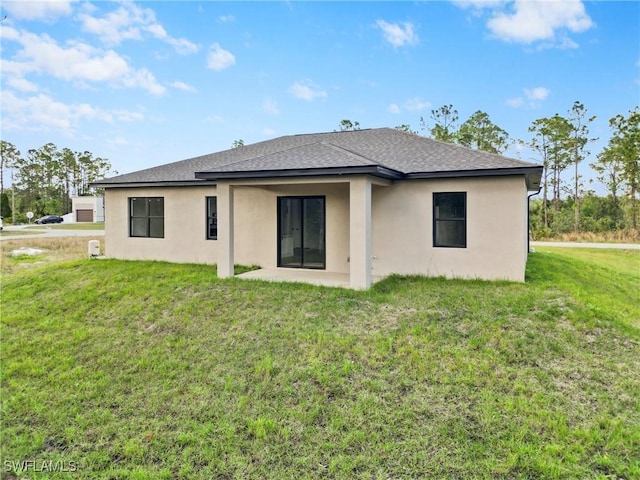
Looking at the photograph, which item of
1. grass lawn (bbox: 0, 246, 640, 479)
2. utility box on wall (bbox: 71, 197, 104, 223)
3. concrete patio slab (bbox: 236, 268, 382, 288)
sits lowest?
grass lawn (bbox: 0, 246, 640, 479)

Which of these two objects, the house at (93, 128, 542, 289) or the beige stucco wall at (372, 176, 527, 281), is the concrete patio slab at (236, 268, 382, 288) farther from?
the beige stucco wall at (372, 176, 527, 281)

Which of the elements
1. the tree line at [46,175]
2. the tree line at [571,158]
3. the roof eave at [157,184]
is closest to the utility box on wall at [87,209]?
the tree line at [46,175]

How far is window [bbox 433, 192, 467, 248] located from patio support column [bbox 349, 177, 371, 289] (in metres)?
2.26

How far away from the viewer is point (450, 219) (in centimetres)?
1016

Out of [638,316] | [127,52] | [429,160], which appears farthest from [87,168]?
[638,316]

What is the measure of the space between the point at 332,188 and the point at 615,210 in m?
31.0

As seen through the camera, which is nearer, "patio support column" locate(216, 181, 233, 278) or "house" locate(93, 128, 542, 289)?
"house" locate(93, 128, 542, 289)

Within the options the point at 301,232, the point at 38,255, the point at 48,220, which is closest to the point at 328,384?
the point at 301,232

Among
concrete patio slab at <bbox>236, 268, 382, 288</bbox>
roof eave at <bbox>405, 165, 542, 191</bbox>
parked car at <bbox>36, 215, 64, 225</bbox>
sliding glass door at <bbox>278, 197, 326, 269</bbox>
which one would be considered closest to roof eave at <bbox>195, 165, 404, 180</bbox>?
roof eave at <bbox>405, 165, 542, 191</bbox>

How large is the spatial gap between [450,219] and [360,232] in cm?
270

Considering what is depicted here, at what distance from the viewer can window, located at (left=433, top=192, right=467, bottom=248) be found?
10039mm

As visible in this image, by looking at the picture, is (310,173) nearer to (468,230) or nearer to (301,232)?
(301,232)

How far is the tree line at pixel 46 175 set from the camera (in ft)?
191

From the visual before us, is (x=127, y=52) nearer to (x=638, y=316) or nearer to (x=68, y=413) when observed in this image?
(x=68, y=413)
